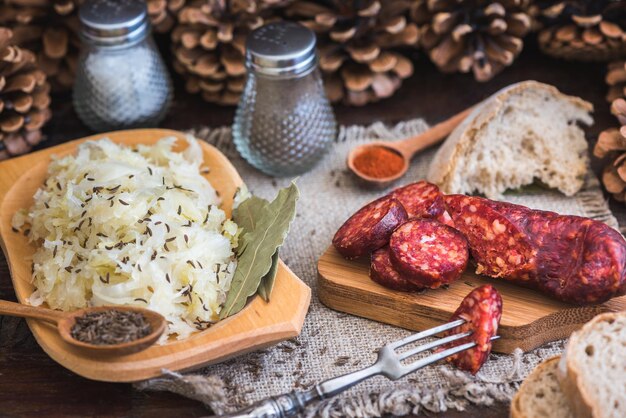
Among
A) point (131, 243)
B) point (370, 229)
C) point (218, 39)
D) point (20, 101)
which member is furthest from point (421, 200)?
point (20, 101)

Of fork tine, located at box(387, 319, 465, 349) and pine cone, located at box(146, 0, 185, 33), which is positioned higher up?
pine cone, located at box(146, 0, 185, 33)

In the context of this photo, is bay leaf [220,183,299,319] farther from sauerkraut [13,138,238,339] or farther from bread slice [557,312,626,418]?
bread slice [557,312,626,418]

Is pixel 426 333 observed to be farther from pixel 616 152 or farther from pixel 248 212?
pixel 616 152

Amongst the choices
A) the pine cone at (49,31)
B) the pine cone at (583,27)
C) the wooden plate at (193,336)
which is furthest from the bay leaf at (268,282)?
the pine cone at (583,27)

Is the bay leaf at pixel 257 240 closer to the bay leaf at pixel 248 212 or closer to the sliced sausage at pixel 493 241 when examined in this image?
the bay leaf at pixel 248 212

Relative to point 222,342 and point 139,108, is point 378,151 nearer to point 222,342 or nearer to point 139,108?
point 139,108

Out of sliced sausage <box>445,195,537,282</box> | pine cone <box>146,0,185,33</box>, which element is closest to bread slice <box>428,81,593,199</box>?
sliced sausage <box>445,195,537,282</box>

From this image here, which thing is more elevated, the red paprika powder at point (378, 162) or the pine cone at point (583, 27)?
the pine cone at point (583, 27)
